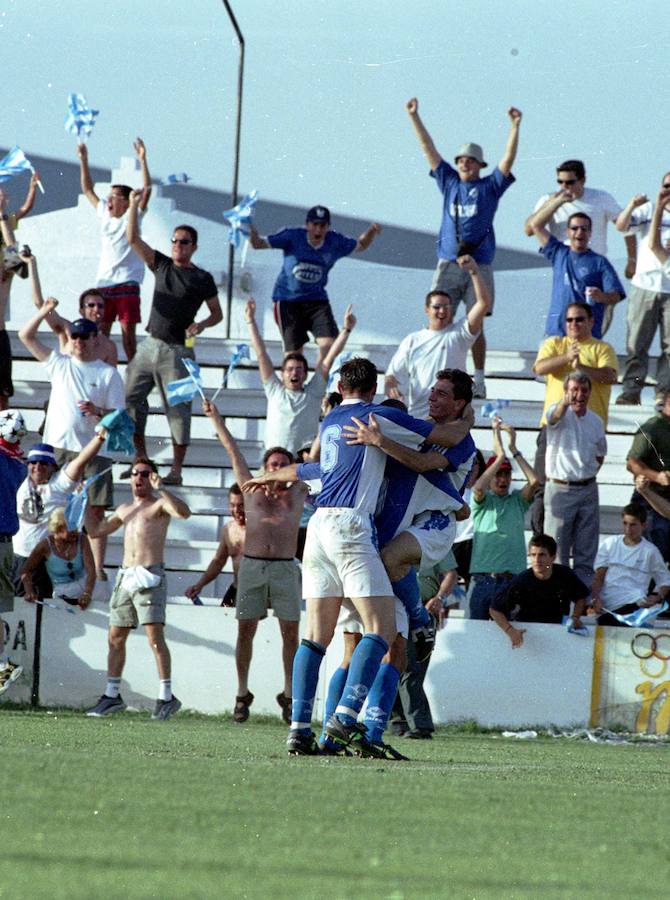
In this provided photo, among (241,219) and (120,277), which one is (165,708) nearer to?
(120,277)

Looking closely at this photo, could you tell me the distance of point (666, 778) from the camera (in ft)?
24.2

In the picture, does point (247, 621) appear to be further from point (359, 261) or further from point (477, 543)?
point (359, 261)

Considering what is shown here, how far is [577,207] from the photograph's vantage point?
1502 centimetres

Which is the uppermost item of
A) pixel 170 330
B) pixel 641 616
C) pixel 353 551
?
pixel 170 330

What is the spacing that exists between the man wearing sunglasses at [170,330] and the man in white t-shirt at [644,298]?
12.6 feet

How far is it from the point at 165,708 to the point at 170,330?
4027mm

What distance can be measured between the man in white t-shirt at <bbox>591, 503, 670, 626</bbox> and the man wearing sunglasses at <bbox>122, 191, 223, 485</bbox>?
3986 millimetres

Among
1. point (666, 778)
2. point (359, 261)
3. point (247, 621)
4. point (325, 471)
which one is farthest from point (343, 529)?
point (359, 261)

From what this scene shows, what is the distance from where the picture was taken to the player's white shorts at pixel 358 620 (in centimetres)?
844

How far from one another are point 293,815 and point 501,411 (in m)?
11.4

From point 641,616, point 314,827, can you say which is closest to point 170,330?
point 641,616

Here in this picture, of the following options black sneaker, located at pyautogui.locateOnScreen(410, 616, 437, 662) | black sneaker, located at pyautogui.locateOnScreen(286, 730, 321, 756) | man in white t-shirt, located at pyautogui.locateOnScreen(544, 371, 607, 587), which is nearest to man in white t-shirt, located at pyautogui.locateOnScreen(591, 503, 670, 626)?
man in white t-shirt, located at pyautogui.locateOnScreen(544, 371, 607, 587)

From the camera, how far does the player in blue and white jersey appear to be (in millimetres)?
7633

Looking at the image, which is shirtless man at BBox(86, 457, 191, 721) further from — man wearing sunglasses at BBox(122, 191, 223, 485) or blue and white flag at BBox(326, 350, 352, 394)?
man wearing sunglasses at BBox(122, 191, 223, 485)
